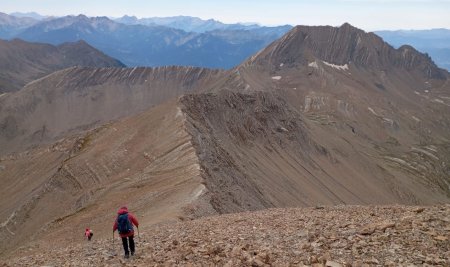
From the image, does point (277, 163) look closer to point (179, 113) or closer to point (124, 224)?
point (179, 113)

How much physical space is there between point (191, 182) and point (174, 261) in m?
19.2

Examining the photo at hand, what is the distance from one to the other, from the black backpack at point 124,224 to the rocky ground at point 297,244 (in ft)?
3.00

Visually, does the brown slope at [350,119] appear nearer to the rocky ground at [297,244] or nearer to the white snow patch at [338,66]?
the white snow patch at [338,66]

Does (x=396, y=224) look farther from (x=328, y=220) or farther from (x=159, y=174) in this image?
(x=159, y=174)

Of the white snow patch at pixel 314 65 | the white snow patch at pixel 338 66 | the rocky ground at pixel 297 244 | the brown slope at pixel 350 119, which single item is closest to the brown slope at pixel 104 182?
the brown slope at pixel 350 119

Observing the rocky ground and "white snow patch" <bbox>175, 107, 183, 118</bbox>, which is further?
"white snow patch" <bbox>175, 107, 183, 118</bbox>

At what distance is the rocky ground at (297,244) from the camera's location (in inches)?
468

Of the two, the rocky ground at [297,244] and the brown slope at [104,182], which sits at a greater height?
the rocky ground at [297,244]

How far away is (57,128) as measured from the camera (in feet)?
408

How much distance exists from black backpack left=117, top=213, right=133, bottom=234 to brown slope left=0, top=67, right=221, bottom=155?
10930 cm

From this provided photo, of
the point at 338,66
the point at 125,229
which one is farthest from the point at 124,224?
the point at 338,66

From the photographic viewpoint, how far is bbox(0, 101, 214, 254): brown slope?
29719 mm

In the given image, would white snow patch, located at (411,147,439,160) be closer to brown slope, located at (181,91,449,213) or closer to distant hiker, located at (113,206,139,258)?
brown slope, located at (181,91,449,213)

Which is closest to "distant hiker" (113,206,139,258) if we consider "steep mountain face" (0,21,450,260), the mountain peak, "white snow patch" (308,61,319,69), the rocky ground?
the rocky ground
